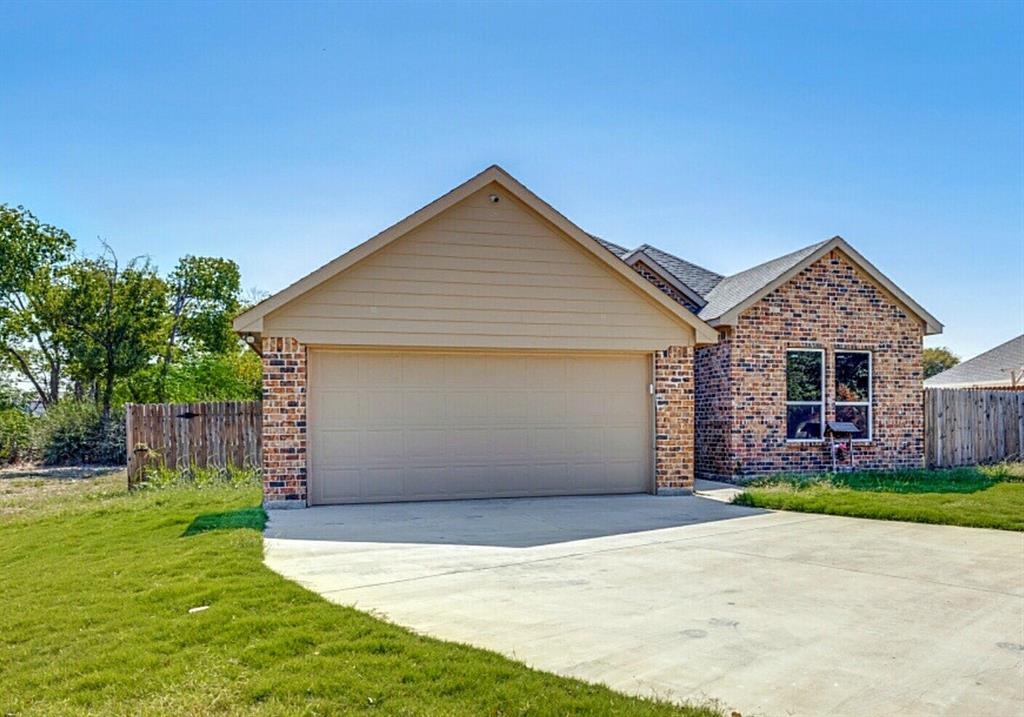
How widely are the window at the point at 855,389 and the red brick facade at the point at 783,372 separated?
0.50 ft

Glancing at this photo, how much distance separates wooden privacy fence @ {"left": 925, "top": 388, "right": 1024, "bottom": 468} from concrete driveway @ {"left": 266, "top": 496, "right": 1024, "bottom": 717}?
8228 millimetres

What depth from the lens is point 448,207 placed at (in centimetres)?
1141

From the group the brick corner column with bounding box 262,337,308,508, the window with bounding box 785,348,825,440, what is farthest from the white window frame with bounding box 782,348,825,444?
the brick corner column with bounding box 262,337,308,508

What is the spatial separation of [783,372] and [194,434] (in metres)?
11.7

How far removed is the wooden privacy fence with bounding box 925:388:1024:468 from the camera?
17.2 metres

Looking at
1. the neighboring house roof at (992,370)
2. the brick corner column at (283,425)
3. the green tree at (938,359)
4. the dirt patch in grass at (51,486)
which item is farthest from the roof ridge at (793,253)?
the green tree at (938,359)

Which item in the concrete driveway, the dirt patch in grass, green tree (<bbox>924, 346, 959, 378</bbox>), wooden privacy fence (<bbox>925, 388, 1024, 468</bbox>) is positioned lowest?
the dirt patch in grass

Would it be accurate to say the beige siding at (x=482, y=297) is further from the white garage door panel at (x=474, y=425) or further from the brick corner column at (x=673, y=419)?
the white garage door panel at (x=474, y=425)

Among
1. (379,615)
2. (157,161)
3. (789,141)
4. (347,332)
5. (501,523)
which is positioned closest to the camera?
(379,615)

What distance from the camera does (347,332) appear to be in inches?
435

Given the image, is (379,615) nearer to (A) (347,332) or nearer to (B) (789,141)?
(A) (347,332)

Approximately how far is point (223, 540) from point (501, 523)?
336 centimetres

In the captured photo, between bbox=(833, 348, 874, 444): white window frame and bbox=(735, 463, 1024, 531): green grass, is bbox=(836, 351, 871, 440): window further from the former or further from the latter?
bbox=(735, 463, 1024, 531): green grass

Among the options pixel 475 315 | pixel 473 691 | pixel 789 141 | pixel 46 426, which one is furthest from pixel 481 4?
pixel 46 426
